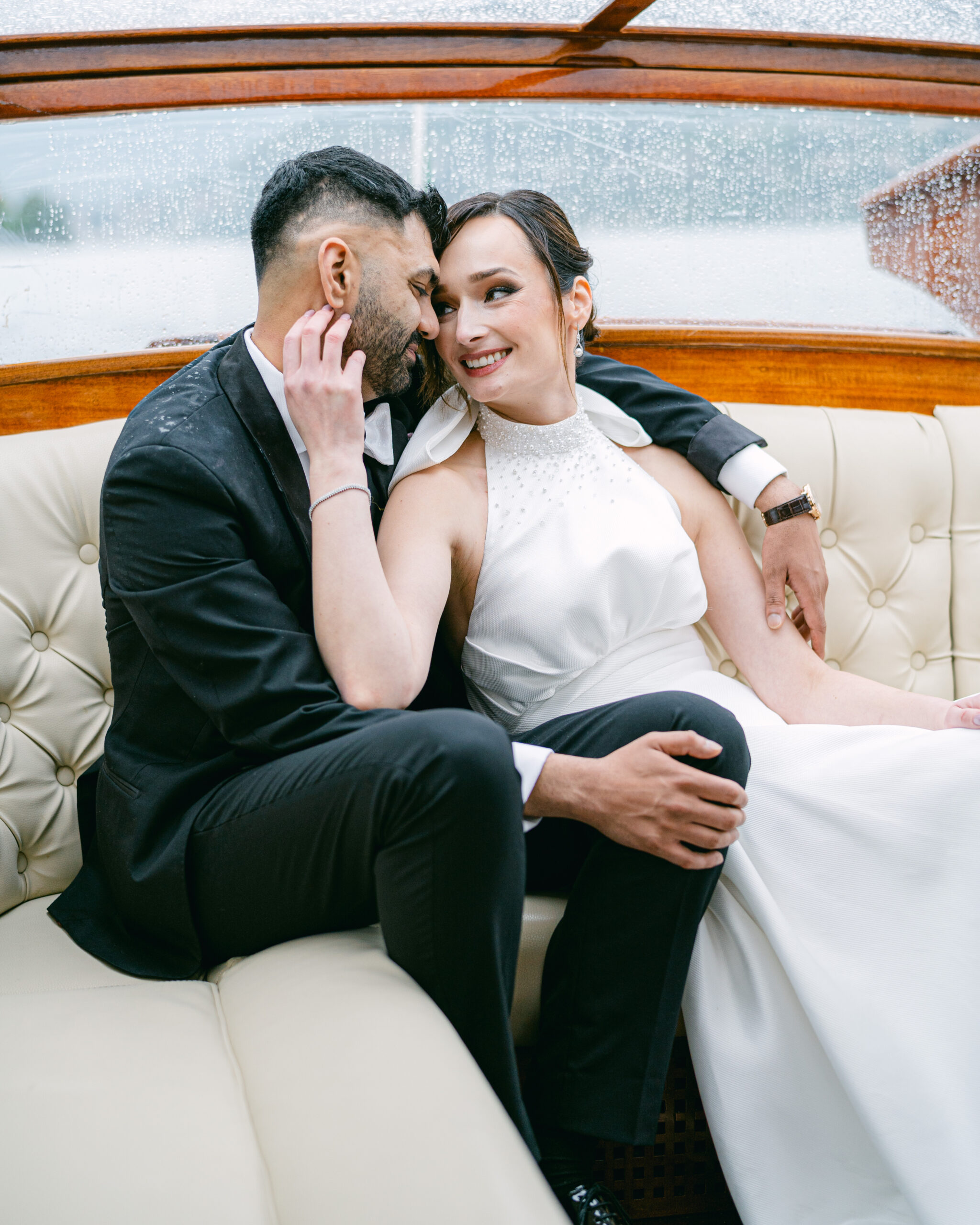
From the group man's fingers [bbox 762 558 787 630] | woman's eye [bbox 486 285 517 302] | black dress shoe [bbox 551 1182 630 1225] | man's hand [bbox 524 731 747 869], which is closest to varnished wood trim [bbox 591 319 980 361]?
woman's eye [bbox 486 285 517 302]

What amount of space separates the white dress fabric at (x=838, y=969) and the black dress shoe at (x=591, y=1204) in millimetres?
152

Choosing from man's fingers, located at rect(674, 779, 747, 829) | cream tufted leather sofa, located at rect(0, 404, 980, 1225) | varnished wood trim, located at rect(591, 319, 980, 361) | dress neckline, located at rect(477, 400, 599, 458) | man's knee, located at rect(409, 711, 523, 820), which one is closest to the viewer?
cream tufted leather sofa, located at rect(0, 404, 980, 1225)

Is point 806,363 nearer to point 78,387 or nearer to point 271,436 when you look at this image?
point 271,436

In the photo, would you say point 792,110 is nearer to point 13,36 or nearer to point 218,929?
point 13,36

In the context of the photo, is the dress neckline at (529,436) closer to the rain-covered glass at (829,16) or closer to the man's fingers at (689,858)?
the man's fingers at (689,858)

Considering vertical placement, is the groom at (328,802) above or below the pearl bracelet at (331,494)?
below

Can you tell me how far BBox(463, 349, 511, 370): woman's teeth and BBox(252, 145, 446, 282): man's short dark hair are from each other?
0.24 m

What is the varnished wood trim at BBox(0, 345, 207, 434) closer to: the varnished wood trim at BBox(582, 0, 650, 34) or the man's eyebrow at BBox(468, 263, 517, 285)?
the man's eyebrow at BBox(468, 263, 517, 285)

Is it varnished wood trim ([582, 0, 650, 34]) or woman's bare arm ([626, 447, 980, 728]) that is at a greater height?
varnished wood trim ([582, 0, 650, 34])

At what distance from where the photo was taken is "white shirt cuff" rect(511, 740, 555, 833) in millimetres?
1231

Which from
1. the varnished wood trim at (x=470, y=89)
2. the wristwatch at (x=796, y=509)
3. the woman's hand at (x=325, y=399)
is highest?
the varnished wood trim at (x=470, y=89)

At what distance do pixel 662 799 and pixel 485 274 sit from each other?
2.87 feet

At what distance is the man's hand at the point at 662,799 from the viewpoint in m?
1.16

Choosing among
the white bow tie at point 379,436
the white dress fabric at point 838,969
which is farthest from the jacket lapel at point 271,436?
the white dress fabric at point 838,969
